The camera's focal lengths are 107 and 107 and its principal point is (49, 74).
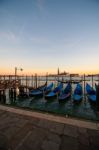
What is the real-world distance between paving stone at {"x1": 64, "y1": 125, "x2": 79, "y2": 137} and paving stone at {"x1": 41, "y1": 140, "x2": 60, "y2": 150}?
27.1 inches

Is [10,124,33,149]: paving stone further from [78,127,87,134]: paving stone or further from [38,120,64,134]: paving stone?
[78,127,87,134]: paving stone

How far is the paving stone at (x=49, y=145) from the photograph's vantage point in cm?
293

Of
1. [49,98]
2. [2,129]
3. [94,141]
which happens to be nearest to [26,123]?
[2,129]

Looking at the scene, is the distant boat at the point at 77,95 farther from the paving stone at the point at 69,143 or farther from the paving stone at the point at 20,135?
the paving stone at the point at 69,143

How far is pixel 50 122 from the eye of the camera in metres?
4.48

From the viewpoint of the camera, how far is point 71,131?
3.75m

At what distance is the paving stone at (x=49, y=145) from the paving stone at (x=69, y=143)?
0.54ft

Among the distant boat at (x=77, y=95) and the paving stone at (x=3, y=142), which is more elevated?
the paving stone at (x=3, y=142)

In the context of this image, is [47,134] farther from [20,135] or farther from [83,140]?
[83,140]

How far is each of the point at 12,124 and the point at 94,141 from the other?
119 inches

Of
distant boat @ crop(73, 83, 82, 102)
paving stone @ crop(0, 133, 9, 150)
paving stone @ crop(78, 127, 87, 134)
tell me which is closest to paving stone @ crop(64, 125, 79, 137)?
paving stone @ crop(78, 127, 87, 134)

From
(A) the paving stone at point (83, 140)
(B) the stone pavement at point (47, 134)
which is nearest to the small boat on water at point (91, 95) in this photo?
(B) the stone pavement at point (47, 134)

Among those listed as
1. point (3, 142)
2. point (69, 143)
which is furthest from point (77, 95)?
point (3, 142)

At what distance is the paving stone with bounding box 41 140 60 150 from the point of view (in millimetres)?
2930
